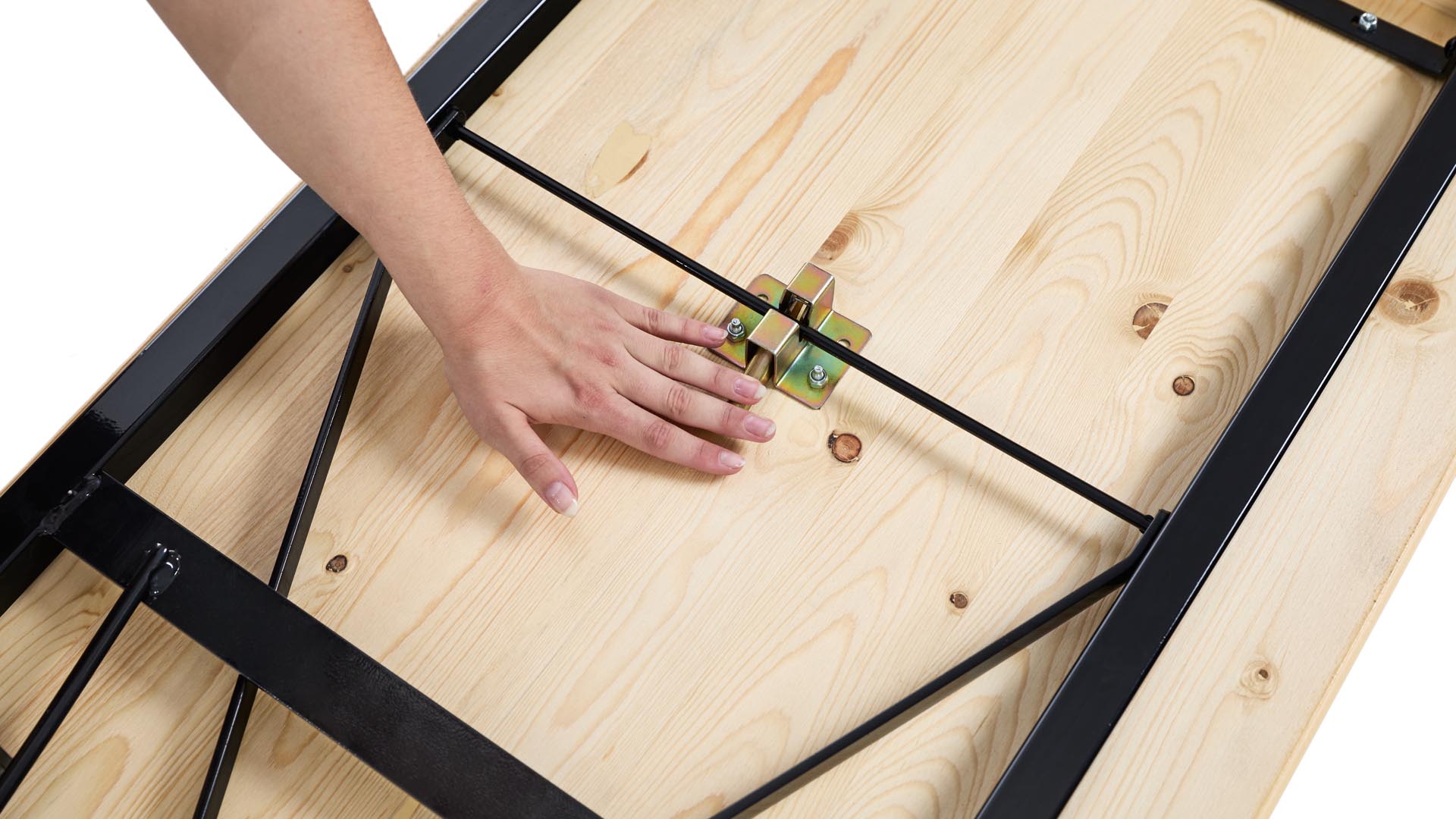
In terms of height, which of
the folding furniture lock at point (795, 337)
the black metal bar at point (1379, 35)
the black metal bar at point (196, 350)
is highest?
Answer: the black metal bar at point (1379, 35)

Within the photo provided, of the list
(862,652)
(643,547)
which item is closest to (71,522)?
(643,547)

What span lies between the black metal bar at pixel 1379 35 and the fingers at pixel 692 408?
648 millimetres

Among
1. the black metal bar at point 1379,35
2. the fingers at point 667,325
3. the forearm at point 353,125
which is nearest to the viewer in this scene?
the forearm at point 353,125

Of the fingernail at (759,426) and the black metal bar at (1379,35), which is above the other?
the black metal bar at (1379,35)

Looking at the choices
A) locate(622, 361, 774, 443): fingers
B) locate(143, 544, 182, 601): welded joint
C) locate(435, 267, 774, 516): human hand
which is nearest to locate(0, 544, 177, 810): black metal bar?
locate(143, 544, 182, 601): welded joint

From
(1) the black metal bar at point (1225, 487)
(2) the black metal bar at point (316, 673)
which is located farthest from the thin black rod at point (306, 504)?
(1) the black metal bar at point (1225, 487)

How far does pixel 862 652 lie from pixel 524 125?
1.80 feet

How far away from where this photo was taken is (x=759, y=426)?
2.89ft

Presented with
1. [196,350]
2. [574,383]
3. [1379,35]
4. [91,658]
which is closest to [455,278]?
[574,383]

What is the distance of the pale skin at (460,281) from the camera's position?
0.74 meters

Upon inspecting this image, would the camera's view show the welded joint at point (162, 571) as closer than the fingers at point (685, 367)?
Yes

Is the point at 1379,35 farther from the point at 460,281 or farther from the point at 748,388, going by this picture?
the point at 460,281

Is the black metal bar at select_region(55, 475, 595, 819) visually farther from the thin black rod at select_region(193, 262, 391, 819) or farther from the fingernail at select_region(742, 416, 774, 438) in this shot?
the fingernail at select_region(742, 416, 774, 438)

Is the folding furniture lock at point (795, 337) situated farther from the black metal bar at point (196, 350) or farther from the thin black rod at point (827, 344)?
the black metal bar at point (196, 350)
